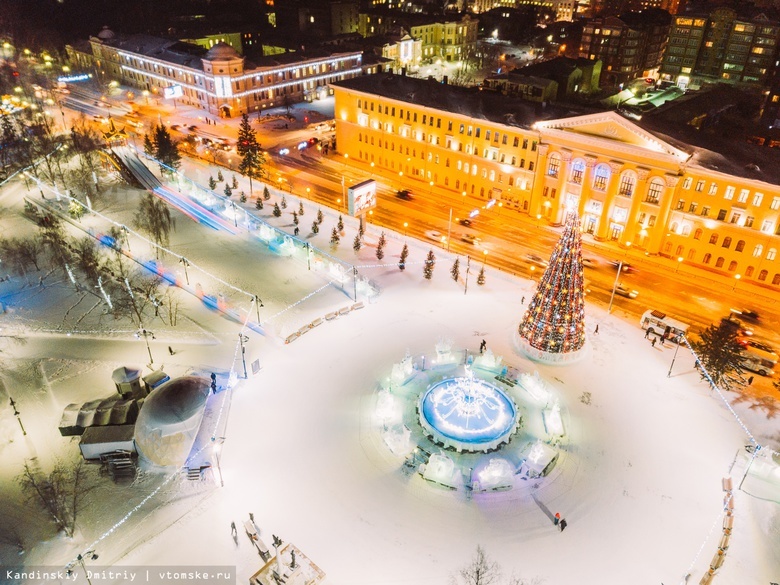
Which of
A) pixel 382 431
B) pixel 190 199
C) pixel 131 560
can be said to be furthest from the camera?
pixel 190 199

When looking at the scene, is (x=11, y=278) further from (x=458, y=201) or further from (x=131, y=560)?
(x=458, y=201)

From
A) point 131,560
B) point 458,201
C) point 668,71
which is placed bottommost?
point 131,560

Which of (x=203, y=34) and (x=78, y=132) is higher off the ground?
(x=203, y=34)

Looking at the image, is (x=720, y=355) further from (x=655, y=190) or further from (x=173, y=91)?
(x=173, y=91)

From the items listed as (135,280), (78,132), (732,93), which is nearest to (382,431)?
(135,280)

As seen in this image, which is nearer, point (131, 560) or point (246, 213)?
point (131, 560)

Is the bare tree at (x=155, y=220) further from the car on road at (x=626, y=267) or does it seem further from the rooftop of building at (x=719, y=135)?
the rooftop of building at (x=719, y=135)

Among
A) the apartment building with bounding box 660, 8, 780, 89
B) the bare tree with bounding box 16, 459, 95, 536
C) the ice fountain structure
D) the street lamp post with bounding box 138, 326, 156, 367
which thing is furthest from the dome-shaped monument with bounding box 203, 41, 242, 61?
the apartment building with bounding box 660, 8, 780, 89

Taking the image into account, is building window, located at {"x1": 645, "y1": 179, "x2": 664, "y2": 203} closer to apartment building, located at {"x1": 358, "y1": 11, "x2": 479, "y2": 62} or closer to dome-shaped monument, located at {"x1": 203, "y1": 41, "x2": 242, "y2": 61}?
dome-shaped monument, located at {"x1": 203, "y1": 41, "x2": 242, "y2": 61}
